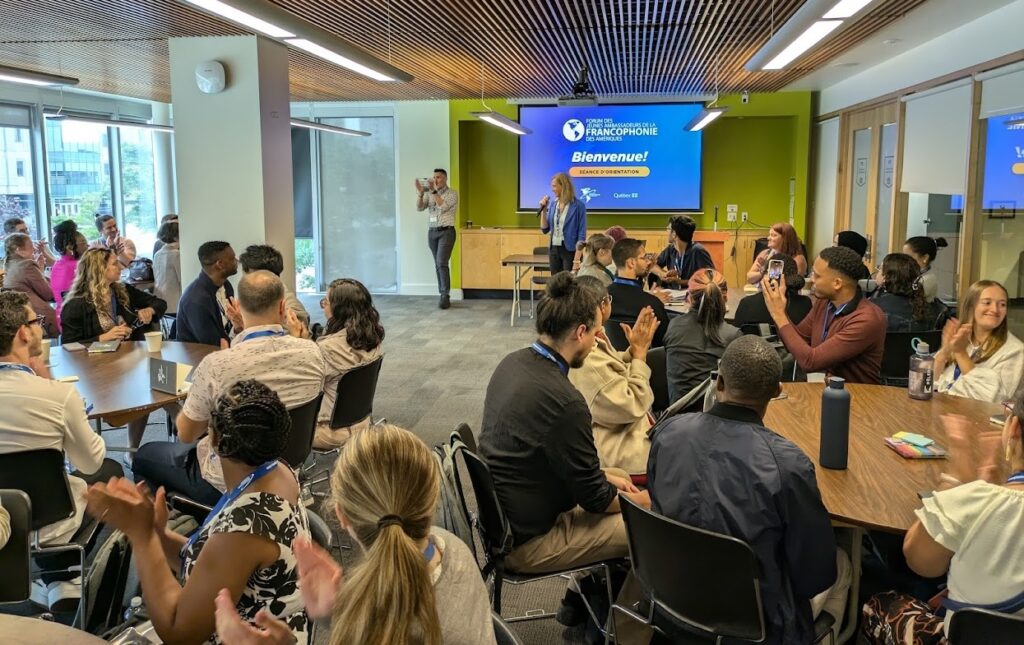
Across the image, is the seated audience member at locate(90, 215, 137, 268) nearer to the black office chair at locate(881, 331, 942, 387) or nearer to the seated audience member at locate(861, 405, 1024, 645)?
the black office chair at locate(881, 331, 942, 387)

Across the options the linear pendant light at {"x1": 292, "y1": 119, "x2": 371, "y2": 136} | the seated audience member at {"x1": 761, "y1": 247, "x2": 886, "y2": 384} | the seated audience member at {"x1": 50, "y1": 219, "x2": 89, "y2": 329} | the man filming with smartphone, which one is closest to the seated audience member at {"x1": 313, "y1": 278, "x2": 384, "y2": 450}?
the seated audience member at {"x1": 761, "y1": 247, "x2": 886, "y2": 384}

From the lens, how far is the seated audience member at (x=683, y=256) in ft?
23.4

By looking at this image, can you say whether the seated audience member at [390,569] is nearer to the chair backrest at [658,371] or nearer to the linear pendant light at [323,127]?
the chair backrest at [658,371]

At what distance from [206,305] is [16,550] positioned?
104 inches

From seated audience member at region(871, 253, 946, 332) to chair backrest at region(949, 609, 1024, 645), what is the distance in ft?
11.0

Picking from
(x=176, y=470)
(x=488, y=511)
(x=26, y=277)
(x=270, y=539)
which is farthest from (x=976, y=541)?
(x=26, y=277)

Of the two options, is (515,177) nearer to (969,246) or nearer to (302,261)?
(302,261)

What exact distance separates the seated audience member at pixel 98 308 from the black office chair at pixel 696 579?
338 cm

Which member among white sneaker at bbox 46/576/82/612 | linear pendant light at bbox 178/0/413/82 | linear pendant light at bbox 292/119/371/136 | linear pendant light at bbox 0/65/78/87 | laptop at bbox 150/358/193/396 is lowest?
white sneaker at bbox 46/576/82/612

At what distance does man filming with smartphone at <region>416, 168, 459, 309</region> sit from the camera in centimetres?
1132

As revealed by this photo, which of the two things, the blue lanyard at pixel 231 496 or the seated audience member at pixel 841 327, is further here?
the seated audience member at pixel 841 327

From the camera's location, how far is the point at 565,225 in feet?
31.1

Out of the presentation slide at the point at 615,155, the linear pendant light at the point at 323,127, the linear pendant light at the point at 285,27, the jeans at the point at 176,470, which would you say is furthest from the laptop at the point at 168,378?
the presentation slide at the point at 615,155

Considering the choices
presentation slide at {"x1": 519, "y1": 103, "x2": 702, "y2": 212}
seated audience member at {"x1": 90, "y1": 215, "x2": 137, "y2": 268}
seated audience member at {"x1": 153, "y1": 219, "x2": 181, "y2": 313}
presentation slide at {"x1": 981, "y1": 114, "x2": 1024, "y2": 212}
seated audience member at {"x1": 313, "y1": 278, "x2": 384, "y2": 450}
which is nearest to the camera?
seated audience member at {"x1": 313, "y1": 278, "x2": 384, "y2": 450}
